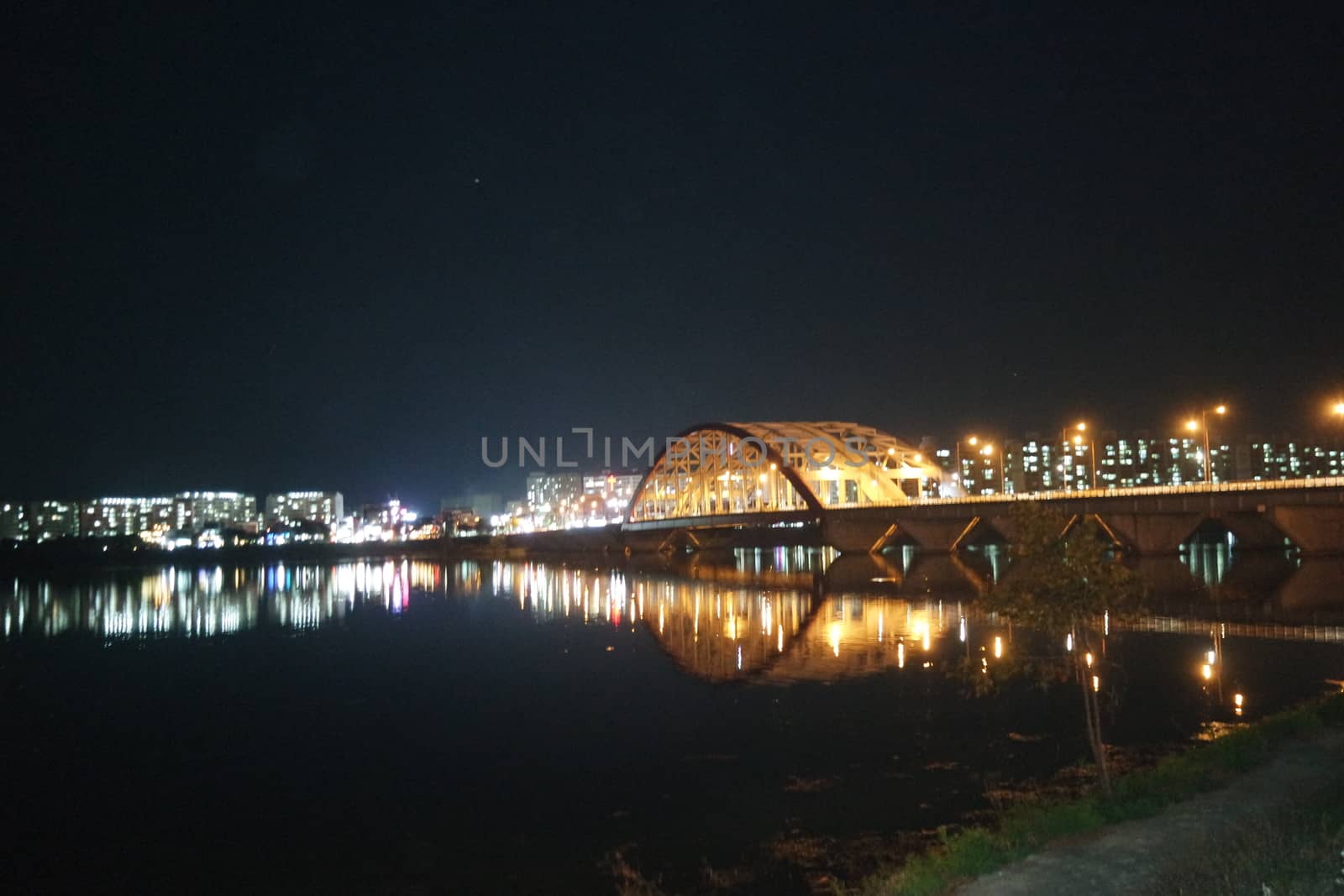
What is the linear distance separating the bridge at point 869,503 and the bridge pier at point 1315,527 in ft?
0.24

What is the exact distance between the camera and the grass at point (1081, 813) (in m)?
12.1

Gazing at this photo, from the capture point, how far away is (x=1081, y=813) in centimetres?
1366

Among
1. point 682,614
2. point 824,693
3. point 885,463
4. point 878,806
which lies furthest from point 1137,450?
point 878,806

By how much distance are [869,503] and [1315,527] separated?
1339 inches

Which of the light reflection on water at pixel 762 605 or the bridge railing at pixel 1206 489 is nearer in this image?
the light reflection on water at pixel 762 605

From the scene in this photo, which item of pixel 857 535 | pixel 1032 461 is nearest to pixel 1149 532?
pixel 857 535

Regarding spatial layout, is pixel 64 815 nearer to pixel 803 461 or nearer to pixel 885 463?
pixel 803 461

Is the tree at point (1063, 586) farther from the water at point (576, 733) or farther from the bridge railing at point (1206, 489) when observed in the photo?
the bridge railing at point (1206, 489)

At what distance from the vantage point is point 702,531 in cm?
12638

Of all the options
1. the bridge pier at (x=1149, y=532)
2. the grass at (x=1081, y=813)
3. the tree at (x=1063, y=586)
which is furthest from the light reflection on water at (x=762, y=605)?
the grass at (x=1081, y=813)

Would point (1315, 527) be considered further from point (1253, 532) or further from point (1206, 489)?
point (1253, 532)

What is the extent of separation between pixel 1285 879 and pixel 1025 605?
21.1 ft

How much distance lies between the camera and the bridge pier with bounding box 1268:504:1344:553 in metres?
66.1

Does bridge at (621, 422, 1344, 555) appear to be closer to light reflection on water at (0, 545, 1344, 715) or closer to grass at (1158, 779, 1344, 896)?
light reflection on water at (0, 545, 1344, 715)
